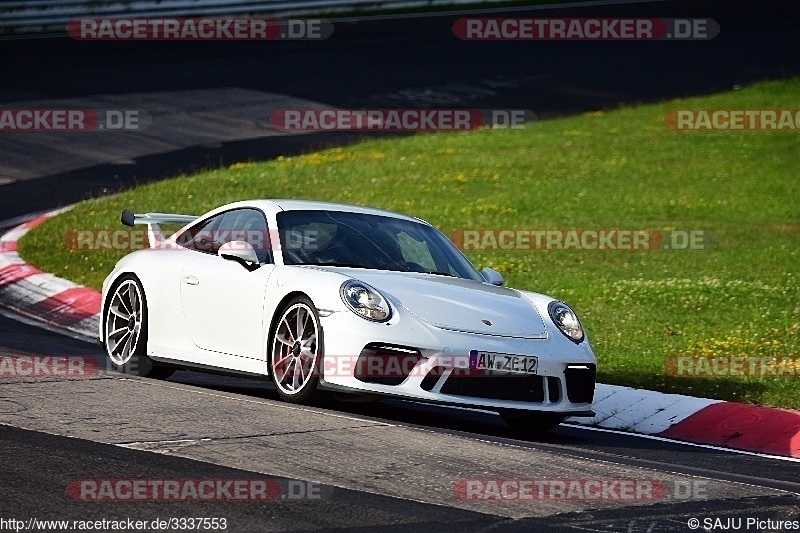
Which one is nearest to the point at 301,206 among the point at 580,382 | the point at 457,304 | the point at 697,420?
the point at 457,304

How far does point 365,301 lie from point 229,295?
1224 millimetres

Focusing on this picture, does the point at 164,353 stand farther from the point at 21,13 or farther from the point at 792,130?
the point at 21,13

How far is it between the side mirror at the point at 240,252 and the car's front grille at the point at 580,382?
6.81 feet

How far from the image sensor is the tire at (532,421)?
8906 millimetres

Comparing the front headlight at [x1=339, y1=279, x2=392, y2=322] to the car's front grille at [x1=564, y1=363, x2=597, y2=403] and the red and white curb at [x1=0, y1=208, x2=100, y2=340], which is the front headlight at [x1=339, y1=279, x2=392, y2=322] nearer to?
the car's front grille at [x1=564, y1=363, x2=597, y2=403]

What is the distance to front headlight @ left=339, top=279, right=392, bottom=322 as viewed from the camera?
8469mm

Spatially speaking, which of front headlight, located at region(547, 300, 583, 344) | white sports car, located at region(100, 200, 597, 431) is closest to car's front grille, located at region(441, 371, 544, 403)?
white sports car, located at region(100, 200, 597, 431)

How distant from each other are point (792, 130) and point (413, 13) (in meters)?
11.4

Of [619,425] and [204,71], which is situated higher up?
[204,71]

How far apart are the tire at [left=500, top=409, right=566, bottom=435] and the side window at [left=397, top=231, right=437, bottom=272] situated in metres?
1.17

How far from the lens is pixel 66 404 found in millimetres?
8078

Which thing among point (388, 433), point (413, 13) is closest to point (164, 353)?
point (388, 433)

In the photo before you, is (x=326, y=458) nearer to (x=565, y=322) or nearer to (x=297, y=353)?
(x=297, y=353)

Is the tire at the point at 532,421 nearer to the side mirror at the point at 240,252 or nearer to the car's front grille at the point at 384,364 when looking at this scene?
the car's front grille at the point at 384,364
